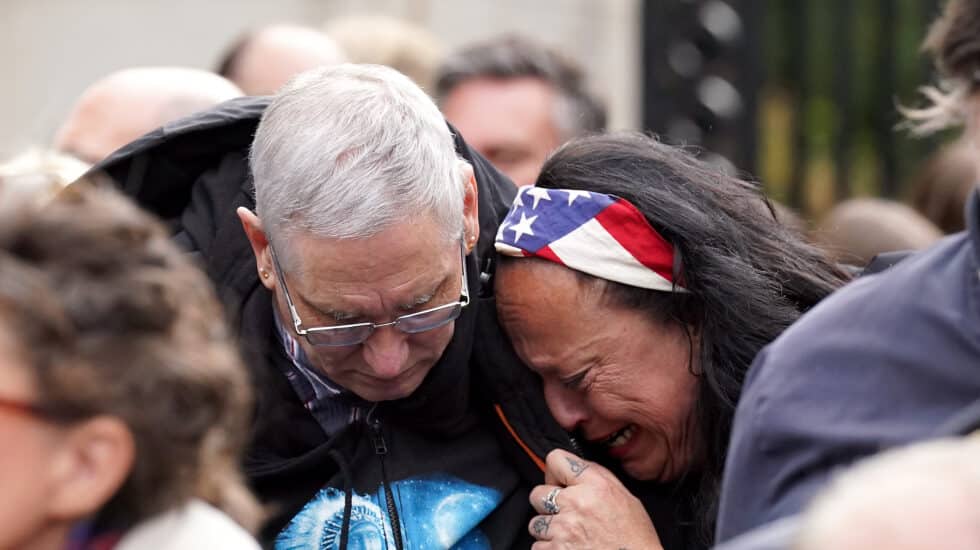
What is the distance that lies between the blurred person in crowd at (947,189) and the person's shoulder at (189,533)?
10.9 ft

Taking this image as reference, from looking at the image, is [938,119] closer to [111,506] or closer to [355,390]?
[355,390]

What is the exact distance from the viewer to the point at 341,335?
262cm

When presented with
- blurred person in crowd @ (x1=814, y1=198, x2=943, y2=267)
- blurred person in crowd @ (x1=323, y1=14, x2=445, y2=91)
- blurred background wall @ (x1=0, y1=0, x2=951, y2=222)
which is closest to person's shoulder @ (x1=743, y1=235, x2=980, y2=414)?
blurred person in crowd @ (x1=814, y1=198, x2=943, y2=267)

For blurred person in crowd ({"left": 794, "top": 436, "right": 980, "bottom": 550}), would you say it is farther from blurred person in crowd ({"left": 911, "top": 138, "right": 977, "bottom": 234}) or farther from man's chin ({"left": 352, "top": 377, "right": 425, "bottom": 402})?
blurred person in crowd ({"left": 911, "top": 138, "right": 977, "bottom": 234})

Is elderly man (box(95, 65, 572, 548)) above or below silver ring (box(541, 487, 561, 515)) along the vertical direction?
above

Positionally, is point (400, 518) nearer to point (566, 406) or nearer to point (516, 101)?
point (566, 406)

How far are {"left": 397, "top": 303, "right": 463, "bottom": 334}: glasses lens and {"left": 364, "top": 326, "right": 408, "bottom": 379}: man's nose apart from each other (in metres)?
0.02

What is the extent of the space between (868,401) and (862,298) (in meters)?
0.17

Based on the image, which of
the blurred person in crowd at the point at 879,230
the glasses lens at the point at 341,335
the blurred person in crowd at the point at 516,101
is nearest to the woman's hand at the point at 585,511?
the glasses lens at the point at 341,335

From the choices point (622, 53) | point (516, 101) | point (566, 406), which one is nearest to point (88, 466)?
point (566, 406)

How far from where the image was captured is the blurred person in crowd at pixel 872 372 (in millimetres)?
2029

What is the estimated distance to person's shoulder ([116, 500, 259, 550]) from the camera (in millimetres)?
1846

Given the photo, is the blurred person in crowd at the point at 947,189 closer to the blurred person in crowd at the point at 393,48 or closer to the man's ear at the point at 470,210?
the blurred person in crowd at the point at 393,48

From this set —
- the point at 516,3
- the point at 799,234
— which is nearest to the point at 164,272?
the point at 799,234
